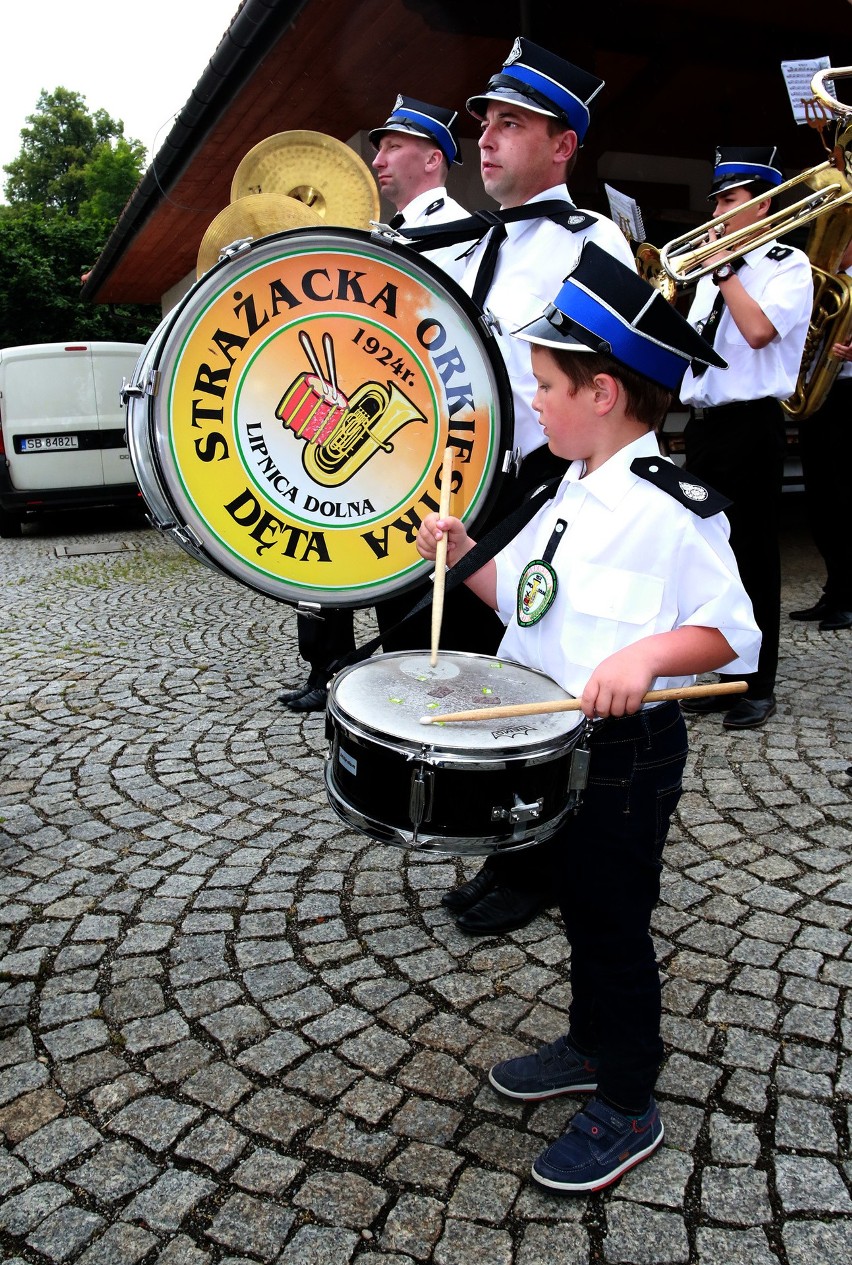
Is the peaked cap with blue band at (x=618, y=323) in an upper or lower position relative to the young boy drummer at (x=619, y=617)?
upper

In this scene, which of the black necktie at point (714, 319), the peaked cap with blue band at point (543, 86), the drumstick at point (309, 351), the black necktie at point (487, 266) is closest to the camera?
the drumstick at point (309, 351)

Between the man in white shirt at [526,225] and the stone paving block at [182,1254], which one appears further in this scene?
the man in white shirt at [526,225]

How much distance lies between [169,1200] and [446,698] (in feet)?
3.29

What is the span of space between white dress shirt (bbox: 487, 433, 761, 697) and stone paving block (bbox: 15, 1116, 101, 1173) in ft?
4.10


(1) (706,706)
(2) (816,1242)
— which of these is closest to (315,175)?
(1) (706,706)

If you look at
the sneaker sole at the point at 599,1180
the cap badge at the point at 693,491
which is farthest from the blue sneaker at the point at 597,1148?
the cap badge at the point at 693,491

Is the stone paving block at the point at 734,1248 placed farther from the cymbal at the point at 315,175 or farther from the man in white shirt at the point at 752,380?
the cymbal at the point at 315,175

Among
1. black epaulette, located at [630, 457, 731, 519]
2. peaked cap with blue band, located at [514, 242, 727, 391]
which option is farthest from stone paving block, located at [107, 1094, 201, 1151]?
peaked cap with blue band, located at [514, 242, 727, 391]

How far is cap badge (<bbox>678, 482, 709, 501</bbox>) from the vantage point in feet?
5.19

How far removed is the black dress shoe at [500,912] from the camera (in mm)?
2492

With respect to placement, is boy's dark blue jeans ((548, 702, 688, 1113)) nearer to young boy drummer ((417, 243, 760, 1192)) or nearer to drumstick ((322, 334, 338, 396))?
young boy drummer ((417, 243, 760, 1192))

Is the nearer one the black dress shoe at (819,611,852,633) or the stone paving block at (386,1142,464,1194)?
the stone paving block at (386,1142,464,1194)

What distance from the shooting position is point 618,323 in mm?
1548

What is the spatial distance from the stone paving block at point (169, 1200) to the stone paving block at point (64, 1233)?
6 cm
